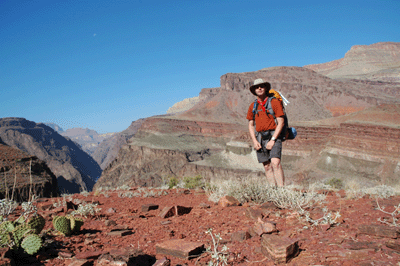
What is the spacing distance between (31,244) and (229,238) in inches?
83.7

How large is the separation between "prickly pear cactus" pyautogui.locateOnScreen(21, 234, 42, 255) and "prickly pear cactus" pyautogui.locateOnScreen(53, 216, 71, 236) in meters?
0.69

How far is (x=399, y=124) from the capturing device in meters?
43.4

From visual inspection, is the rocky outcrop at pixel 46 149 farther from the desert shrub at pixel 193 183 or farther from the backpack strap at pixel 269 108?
the backpack strap at pixel 269 108

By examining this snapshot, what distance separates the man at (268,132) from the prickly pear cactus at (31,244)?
379 centimetres

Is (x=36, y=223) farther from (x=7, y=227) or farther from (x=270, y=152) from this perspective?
(x=270, y=152)

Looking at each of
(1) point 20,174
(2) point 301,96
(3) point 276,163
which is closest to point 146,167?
(1) point 20,174

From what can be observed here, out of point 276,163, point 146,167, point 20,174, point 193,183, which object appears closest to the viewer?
point 276,163

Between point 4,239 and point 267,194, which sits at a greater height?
point 4,239

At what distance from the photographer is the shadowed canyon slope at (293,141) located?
3844cm

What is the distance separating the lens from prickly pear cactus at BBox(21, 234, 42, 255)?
8.36ft

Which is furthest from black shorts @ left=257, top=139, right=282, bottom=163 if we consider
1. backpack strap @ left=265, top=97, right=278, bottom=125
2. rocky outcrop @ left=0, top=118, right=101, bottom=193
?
rocky outcrop @ left=0, top=118, right=101, bottom=193

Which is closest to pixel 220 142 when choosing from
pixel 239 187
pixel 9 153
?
pixel 9 153

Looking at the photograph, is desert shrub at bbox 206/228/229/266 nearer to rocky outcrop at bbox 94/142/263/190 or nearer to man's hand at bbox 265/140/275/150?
man's hand at bbox 265/140/275/150

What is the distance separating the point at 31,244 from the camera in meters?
2.58
